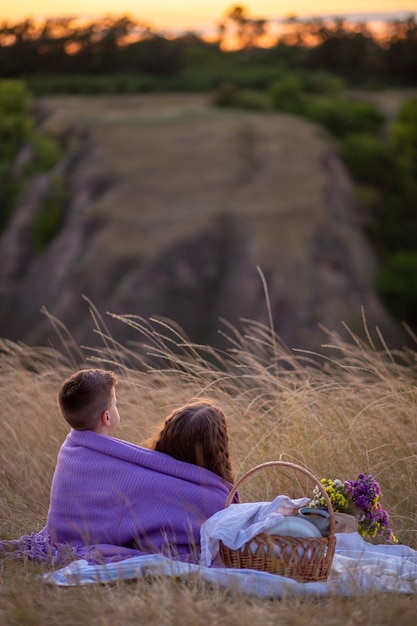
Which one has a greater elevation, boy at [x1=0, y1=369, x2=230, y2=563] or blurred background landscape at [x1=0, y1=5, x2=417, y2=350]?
boy at [x1=0, y1=369, x2=230, y2=563]

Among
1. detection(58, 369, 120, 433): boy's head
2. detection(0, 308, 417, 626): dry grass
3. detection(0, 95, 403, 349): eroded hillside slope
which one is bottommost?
detection(0, 95, 403, 349): eroded hillside slope

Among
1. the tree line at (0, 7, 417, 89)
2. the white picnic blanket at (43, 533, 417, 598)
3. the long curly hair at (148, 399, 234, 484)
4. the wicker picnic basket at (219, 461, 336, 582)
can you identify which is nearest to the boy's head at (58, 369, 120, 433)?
the long curly hair at (148, 399, 234, 484)

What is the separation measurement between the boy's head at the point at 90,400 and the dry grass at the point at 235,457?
66 centimetres

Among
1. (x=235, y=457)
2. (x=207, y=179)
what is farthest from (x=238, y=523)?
(x=207, y=179)

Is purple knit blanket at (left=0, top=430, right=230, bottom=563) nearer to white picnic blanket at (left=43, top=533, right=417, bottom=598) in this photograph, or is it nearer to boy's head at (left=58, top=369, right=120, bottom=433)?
boy's head at (left=58, top=369, right=120, bottom=433)

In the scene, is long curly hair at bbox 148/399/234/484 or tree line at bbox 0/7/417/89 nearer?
long curly hair at bbox 148/399/234/484

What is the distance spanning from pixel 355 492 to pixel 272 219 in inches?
1398

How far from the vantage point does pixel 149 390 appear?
17.7 feet

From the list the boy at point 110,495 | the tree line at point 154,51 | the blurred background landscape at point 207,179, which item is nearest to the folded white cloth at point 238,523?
the boy at point 110,495

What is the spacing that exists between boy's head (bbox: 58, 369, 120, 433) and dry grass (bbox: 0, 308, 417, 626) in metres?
0.66

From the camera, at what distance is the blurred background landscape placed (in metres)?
34.7

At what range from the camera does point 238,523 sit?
357cm

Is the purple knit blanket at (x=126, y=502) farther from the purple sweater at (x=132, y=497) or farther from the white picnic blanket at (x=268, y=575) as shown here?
the white picnic blanket at (x=268, y=575)

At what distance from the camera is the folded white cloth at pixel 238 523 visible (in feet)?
11.5
